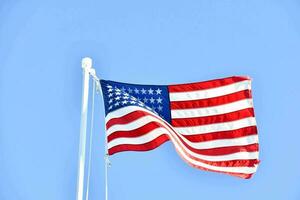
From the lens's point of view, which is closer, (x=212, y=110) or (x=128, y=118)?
(x=128, y=118)

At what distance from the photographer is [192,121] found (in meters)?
12.4

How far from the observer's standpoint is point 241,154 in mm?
12070

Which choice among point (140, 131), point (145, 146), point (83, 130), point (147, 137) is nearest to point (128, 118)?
point (140, 131)

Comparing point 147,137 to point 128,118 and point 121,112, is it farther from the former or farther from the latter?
point 121,112

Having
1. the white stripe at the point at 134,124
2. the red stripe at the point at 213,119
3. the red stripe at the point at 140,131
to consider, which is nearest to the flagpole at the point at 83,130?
the white stripe at the point at 134,124

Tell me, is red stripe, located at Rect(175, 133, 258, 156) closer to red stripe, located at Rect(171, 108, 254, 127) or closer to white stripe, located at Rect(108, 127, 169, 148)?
red stripe, located at Rect(171, 108, 254, 127)

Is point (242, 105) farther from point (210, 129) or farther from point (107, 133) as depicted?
point (107, 133)

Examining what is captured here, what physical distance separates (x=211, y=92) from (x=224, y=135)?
0.97 m

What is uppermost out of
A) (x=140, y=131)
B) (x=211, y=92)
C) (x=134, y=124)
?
(x=211, y=92)

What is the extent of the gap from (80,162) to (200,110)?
303cm

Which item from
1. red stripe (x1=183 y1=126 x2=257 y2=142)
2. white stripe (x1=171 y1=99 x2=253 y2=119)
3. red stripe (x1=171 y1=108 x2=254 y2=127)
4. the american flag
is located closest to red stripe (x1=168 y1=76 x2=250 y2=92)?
the american flag

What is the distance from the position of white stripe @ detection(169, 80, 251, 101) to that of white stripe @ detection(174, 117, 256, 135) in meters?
0.64

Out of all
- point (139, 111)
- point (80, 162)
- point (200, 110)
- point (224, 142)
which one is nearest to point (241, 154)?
point (224, 142)

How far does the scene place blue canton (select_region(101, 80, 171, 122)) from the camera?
1145cm
